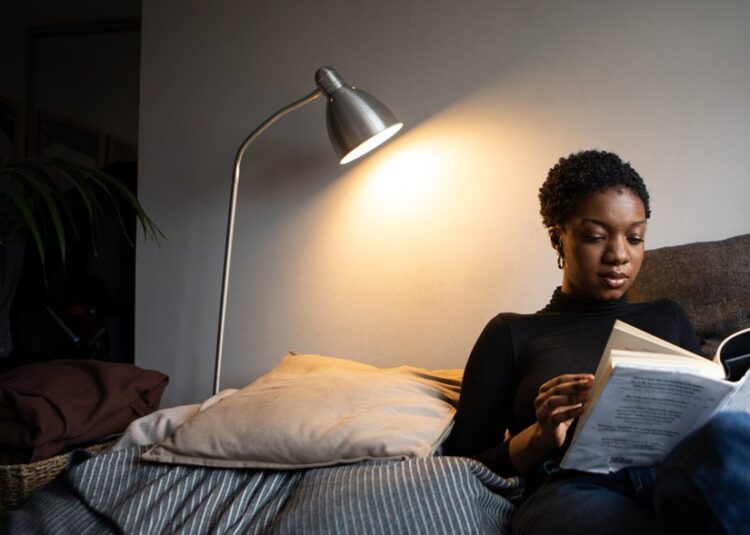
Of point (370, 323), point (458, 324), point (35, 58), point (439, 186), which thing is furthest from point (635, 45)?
point (35, 58)

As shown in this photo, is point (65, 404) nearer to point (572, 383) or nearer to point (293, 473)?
point (293, 473)

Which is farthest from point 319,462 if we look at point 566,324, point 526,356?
point 566,324

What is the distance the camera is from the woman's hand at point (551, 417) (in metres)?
0.96

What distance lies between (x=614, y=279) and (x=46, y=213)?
171cm

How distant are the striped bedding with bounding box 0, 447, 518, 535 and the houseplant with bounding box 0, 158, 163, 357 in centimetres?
62

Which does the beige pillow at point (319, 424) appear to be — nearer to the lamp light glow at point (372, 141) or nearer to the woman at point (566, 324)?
the woman at point (566, 324)

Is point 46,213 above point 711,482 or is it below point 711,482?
above

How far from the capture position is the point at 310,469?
1220 millimetres

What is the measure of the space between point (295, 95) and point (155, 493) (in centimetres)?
127

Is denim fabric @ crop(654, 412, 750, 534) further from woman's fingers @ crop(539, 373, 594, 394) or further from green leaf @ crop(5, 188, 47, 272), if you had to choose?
green leaf @ crop(5, 188, 47, 272)

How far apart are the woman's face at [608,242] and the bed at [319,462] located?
0.80 ft

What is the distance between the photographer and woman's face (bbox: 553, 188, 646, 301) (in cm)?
127

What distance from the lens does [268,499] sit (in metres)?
1.18

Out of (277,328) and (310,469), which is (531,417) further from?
(277,328)
